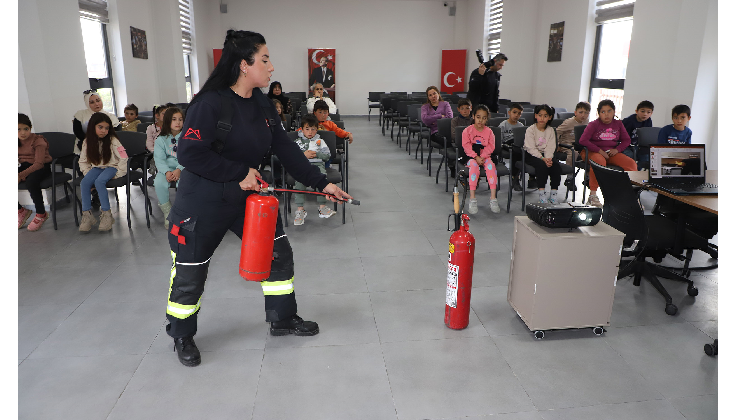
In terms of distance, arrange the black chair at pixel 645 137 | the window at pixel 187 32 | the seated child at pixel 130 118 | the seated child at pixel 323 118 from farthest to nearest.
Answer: the window at pixel 187 32, the seated child at pixel 130 118, the seated child at pixel 323 118, the black chair at pixel 645 137

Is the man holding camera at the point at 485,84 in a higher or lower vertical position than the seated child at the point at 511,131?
higher

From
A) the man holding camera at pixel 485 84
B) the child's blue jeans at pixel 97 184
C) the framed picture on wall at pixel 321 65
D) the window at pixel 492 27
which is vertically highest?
the window at pixel 492 27

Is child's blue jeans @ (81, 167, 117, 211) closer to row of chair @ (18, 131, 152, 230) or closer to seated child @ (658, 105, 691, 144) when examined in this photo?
row of chair @ (18, 131, 152, 230)

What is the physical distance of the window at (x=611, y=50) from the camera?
7.39 metres

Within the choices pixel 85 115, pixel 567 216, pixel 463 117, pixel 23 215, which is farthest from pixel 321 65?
pixel 567 216

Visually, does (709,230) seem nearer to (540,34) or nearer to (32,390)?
(32,390)

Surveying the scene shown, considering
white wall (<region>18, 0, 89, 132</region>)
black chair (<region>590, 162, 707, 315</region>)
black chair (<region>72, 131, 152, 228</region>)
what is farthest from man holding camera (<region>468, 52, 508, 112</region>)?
white wall (<region>18, 0, 89, 132</region>)

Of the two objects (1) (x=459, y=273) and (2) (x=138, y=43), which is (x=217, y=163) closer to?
(1) (x=459, y=273)

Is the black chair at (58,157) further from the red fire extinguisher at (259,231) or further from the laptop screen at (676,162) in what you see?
the laptop screen at (676,162)

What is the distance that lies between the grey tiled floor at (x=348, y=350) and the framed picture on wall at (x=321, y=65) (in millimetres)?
11254

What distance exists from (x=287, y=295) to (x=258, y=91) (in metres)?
1.10

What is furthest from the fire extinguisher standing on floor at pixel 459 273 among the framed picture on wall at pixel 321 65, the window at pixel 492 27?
the framed picture on wall at pixel 321 65

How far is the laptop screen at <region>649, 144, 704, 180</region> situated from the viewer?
137 inches

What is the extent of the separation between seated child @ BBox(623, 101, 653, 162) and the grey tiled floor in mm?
2392
